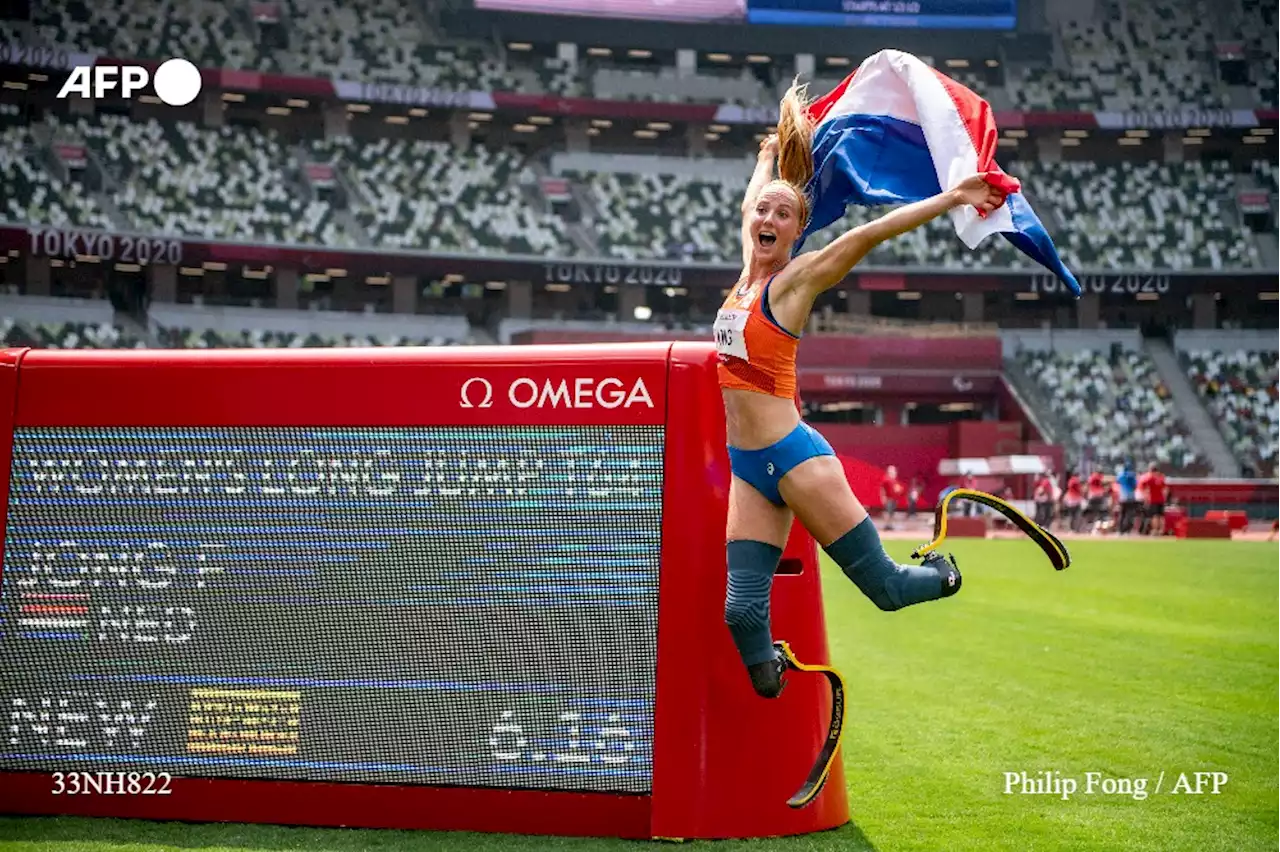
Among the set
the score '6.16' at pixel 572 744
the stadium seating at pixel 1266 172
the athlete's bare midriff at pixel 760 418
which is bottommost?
the score '6.16' at pixel 572 744

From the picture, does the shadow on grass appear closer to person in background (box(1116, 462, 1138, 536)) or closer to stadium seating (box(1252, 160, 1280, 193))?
person in background (box(1116, 462, 1138, 536))

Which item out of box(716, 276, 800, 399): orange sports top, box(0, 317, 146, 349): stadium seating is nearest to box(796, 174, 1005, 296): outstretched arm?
box(716, 276, 800, 399): orange sports top

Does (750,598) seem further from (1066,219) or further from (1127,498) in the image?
(1066,219)

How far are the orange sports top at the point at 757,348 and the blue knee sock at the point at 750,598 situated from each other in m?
0.52

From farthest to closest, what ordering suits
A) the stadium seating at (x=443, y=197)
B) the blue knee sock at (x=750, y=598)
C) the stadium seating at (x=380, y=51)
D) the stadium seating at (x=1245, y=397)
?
the stadium seating at (x=380, y=51) < the stadium seating at (x=443, y=197) < the stadium seating at (x=1245, y=397) < the blue knee sock at (x=750, y=598)

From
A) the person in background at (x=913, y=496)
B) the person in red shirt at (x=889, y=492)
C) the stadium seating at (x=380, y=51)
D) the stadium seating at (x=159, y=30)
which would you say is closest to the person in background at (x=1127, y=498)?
the person in red shirt at (x=889, y=492)

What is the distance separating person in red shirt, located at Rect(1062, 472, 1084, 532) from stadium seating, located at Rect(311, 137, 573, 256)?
19990 mm

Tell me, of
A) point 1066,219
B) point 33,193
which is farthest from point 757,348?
point 1066,219

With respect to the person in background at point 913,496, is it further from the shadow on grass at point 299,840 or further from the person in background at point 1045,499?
the shadow on grass at point 299,840

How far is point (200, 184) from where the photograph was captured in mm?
46094

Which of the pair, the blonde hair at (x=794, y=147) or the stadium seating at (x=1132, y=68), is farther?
the stadium seating at (x=1132, y=68)

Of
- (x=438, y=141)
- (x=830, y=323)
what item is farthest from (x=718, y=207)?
(x=438, y=141)

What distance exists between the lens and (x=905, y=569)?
178 inches

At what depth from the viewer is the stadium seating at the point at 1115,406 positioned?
42.9m
